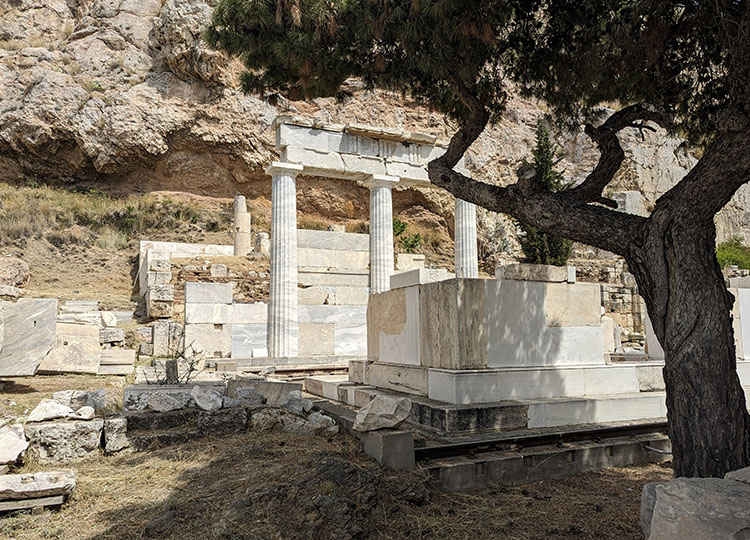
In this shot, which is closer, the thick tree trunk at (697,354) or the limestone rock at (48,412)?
the thick tree trunk at (697,354)

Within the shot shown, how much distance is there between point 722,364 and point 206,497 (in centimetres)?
380

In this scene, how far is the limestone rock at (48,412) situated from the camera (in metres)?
5.10

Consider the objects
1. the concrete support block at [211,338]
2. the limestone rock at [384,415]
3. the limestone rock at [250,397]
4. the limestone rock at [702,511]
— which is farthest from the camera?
the concrete support block at [211,338]

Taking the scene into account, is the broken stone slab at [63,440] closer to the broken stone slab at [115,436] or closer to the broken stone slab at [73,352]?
the broken stone slab at [115,436]

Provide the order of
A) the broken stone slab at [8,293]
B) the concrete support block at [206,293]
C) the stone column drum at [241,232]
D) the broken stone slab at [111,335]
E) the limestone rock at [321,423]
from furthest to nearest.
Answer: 1. the stone column drum at [241,232]
2. the broken stone slab at [8,293]
3. the concrete support block at [206,293]
4. the broken stone slab at [111,335]
5. the limestone rock at [321,423]

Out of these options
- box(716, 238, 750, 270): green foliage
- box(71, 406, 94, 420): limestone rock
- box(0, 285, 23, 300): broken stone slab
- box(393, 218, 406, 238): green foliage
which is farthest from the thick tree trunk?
box(716, 238, 750, 270): green foliage

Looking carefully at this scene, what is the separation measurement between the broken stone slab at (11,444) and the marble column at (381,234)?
12.3 meters

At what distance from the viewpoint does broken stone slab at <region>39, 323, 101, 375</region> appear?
1016 cm

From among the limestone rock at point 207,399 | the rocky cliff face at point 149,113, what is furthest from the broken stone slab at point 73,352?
the rocky cliff face at point 149,113

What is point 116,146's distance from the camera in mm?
28656

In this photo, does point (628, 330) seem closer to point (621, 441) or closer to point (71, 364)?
point (621, 441)

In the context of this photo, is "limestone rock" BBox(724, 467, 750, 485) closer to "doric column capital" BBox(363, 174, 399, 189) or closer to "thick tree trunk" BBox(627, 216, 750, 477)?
"thick tree trunk" BBox(627, 216, 750, 477)

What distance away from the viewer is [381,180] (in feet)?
54.3

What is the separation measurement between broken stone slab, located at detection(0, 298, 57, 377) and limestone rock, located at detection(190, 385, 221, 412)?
4.12 m
